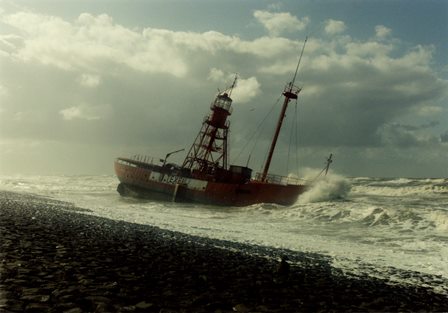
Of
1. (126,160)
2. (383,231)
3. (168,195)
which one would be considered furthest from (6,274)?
(126,160)

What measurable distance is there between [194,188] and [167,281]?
35975mm

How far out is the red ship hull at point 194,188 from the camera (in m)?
39.5

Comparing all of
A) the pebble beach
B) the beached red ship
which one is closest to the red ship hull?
the beached red ship

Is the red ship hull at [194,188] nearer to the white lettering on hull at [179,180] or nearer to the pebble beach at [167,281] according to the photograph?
the white lettering on hull at [179,180]

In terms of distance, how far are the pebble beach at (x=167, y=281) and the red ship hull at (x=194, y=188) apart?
26.6 m

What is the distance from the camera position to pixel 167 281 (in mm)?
8016

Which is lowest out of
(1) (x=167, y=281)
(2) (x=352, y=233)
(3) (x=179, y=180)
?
(1) (x=167, y=281)

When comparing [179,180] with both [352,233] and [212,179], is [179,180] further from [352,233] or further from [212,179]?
[352,233]

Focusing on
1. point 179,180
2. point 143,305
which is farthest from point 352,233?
point 179,180

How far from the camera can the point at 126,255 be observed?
1041cm

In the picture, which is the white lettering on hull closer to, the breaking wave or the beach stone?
the breaking wave

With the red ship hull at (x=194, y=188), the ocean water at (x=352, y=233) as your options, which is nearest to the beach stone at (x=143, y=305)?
the ocean water at (x=352, y=233)

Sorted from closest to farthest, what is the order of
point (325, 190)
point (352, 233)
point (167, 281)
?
point (167, 281) → point (352, 233) → point (325, 190)

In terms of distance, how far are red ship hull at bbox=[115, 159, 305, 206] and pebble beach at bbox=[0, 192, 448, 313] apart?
26600 mm
